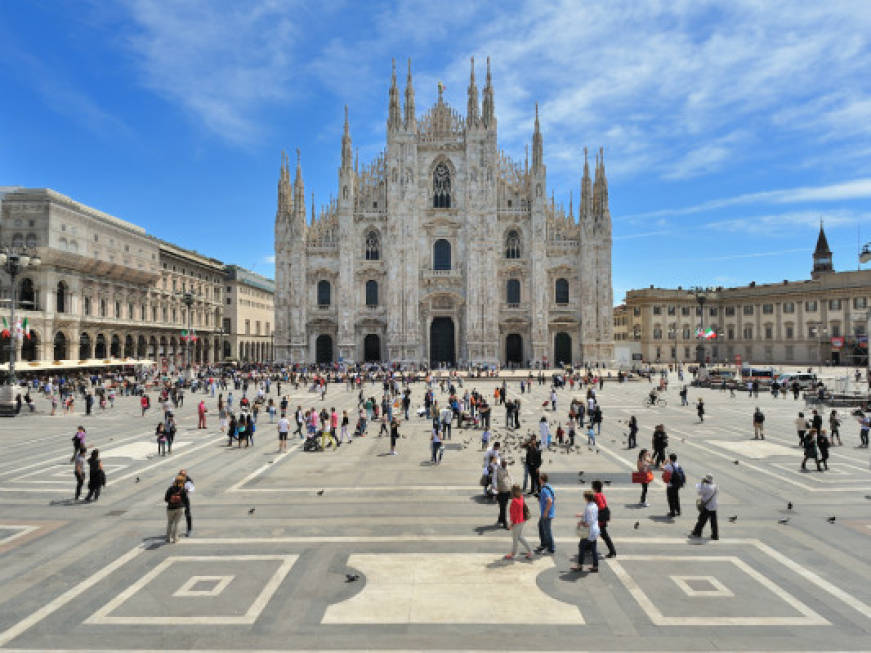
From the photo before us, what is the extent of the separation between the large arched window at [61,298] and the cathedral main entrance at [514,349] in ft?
136

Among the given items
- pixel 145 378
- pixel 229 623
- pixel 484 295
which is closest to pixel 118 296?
pixel 145 378

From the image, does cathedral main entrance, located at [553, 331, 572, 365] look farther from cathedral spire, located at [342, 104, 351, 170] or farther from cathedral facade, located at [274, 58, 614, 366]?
cathedral spire, located at [342, 104, 351, 170]

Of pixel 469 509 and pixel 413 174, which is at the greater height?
pixel 413 174

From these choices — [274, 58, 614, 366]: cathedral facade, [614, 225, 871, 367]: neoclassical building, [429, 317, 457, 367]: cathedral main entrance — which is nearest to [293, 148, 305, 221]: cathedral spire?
[274, 58, 614, 366]: cathedral facade

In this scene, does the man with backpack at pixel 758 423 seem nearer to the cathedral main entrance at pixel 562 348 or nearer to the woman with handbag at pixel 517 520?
the woman with handbag at pixel 517 520

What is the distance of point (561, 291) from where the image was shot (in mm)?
60062

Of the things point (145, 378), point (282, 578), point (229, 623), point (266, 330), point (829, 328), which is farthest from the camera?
point (266, 330)

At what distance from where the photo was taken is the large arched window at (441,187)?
60.2m

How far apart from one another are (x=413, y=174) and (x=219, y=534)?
2048 inches

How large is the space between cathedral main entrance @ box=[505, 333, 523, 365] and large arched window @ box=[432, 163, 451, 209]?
15641 millimetres

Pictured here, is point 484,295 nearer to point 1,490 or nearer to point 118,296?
point 118,296

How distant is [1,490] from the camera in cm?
1322

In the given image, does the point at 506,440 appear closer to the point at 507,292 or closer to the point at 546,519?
the point at 546,519

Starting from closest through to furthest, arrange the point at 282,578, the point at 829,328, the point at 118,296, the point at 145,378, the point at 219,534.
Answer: the point at 282,578 < the point at 219,534 < the point at 145,378 < the point at 118,296 < the point at 829,328
